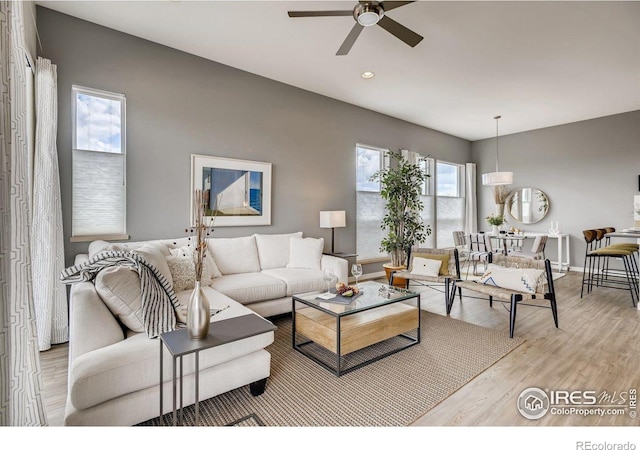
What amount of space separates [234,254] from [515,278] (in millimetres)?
2955

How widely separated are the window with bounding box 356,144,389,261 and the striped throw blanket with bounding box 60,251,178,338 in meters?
3.87

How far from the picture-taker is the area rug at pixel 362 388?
1874 millimetres

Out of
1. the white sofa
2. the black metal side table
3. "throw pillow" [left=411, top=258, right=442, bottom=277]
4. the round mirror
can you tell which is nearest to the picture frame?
the white sofa

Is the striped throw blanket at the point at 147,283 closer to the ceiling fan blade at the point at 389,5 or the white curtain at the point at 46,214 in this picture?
the white curtain at the point at 46,214

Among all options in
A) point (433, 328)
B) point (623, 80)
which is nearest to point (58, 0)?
point (433, 328)

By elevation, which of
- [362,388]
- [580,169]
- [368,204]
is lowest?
[362,388]

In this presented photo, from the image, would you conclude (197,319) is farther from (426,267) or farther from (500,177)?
(500,177)

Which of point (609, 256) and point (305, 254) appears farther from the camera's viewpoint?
point (609, 256)

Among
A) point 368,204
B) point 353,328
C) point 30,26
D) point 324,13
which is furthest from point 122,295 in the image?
point 368,204

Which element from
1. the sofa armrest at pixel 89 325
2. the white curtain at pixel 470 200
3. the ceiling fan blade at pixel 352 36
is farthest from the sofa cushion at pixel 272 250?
the white curtain at pixel 470 200

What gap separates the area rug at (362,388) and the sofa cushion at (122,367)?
307 millimetres

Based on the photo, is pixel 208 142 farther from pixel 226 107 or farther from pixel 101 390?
pixel 101 390

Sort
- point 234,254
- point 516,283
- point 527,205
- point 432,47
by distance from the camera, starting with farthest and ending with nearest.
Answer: point 527,205 < point 234,254 < point 432,47 < point 516,283

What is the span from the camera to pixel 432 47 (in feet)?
11.8
